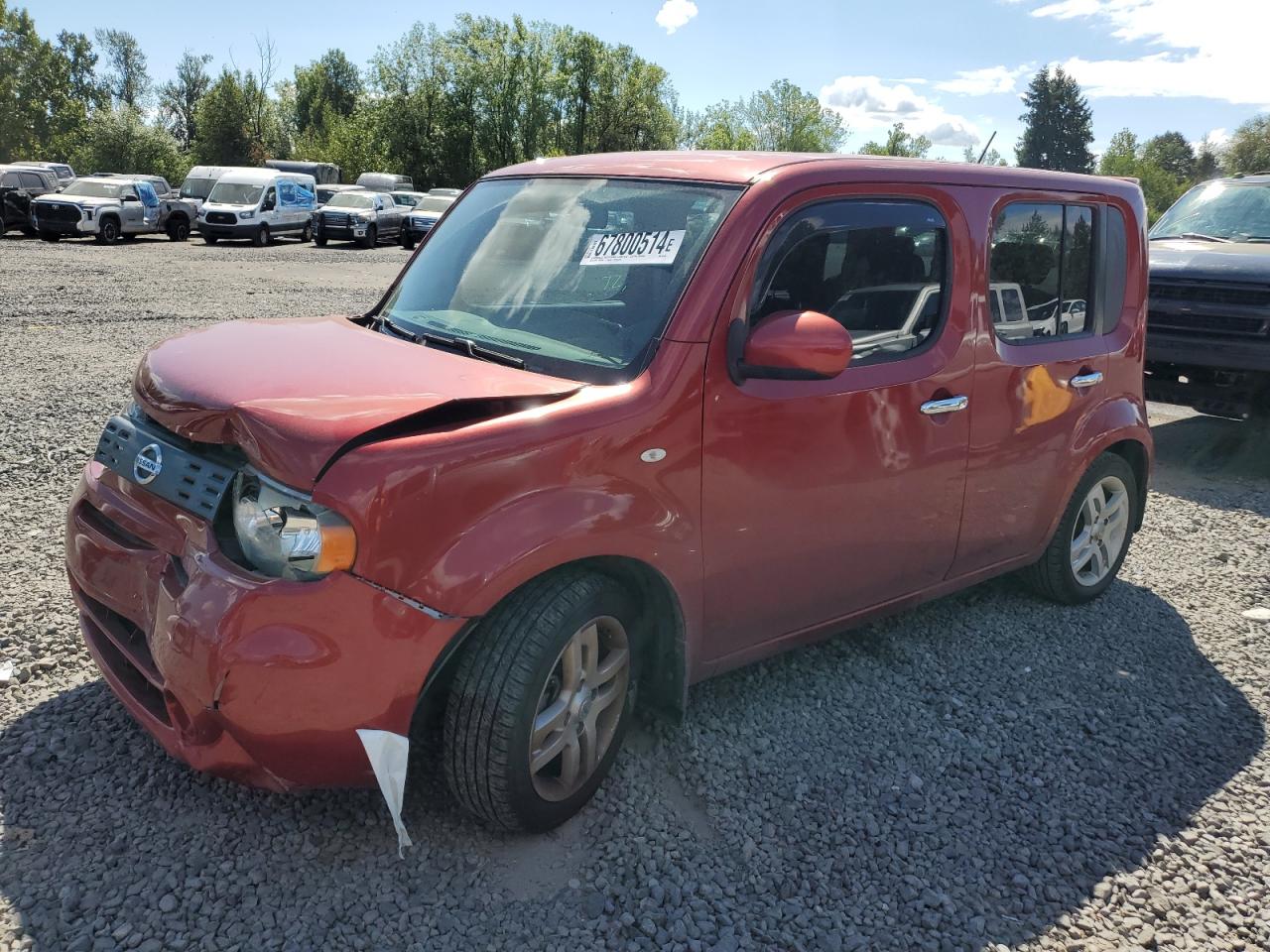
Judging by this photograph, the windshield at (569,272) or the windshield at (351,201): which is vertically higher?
the windshield at (351,201)

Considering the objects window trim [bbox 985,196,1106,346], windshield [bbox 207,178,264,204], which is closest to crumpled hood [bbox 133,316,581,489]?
window trim [bbox 985,196,1106,346]

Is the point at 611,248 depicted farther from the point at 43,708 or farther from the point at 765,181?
the point at 43,708

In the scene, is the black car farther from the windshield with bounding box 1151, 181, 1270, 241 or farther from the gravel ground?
the windshield with bounding box 1151, 181, 1270, 241

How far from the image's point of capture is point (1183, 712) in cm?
388

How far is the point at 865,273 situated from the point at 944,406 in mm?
582

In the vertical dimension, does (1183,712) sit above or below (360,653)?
below

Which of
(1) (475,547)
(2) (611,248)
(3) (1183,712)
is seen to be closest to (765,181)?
(2) (611,248)

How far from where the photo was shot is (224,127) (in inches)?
2467

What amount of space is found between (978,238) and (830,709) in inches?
71.7

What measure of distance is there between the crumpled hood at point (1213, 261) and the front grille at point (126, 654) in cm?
772

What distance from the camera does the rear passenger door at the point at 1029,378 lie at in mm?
3838

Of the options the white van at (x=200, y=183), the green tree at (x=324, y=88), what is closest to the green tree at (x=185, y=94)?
the green tree at (x=324, y=88)

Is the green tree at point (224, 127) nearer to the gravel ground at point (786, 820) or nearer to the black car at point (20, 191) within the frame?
the black car at point (20, 191)

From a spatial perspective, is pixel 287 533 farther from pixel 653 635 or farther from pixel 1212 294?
pixel 1212 294
